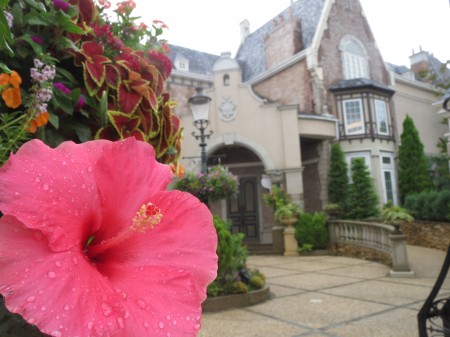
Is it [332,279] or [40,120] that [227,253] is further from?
[40,120]

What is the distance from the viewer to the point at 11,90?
741 millimetres

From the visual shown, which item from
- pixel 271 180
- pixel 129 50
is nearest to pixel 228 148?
pixel 271 180

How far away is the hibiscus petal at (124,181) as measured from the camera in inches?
A: 19.0

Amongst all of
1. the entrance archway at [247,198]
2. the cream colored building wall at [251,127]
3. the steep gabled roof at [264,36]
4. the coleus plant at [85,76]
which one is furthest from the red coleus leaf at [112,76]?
the steep gabled roof at [264,36]

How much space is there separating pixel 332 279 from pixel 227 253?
9.28 feet

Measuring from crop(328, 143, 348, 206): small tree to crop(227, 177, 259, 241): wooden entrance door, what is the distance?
134 inches

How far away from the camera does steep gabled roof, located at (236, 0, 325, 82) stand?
19.9 meters

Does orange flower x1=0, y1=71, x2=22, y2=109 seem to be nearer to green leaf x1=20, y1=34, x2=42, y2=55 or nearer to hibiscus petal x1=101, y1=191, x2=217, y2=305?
green leaf x1=20, y1=34, x2=42, y2=55

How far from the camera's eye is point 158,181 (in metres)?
0.53

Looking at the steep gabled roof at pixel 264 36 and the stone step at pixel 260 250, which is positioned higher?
Answer: the steep gabled roof at pixel 264 36

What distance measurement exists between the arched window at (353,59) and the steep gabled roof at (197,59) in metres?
7.99

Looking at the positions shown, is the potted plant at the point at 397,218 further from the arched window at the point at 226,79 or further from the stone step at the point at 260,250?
the arched window at the point at 226,79

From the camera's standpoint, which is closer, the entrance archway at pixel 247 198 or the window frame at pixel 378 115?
the entrance archway at pixel 247 198

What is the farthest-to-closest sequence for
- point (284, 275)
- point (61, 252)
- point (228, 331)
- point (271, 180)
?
point (271, 180), point (284, 275), point (228, 331), point (61, 252)
